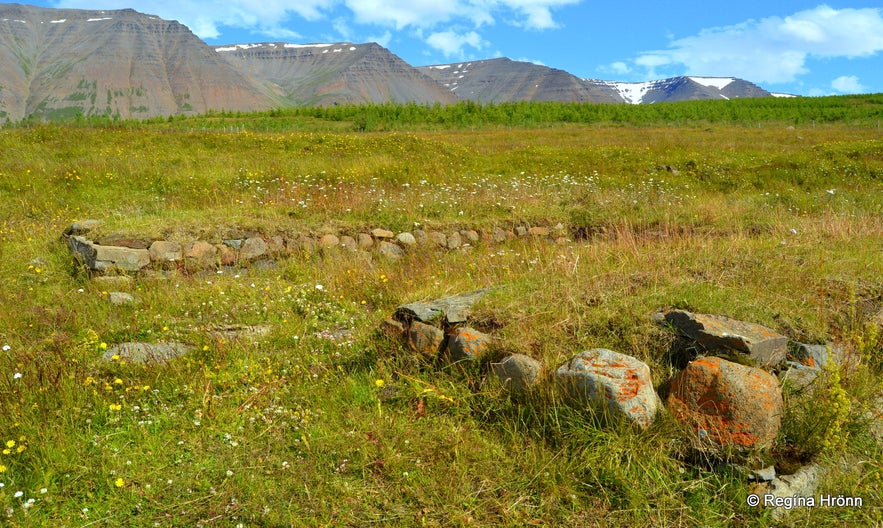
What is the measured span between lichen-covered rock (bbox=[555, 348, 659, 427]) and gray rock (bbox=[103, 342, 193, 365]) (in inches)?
153

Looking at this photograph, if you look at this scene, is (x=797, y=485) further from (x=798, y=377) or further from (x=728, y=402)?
(x=798, y=377)

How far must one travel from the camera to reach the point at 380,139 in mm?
21547

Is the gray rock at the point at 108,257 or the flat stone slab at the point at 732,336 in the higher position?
the flat stone slab at the point at 732,336

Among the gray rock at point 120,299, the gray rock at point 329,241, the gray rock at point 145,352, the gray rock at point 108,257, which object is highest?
the gray rock at point 329,241

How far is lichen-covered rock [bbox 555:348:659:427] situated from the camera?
3668 millimetres

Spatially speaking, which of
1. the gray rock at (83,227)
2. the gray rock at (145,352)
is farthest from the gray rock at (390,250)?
the gray rock at (83,227)

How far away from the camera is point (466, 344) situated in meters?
4.67

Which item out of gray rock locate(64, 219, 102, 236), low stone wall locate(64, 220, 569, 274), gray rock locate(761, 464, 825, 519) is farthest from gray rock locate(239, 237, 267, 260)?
gray rock locate(761, 464, 825, 519)

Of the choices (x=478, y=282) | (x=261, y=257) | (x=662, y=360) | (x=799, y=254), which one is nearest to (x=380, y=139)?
(x=261, y=257)

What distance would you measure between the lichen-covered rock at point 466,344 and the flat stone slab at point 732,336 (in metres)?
1.63

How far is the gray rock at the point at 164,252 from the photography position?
8.73 m

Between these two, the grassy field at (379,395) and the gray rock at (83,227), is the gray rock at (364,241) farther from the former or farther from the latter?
the gray rock at (83,227)

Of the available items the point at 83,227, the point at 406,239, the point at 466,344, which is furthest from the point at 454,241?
the point at 83,227

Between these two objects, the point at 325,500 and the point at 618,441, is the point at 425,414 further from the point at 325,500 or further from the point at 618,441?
the point at 618,441
